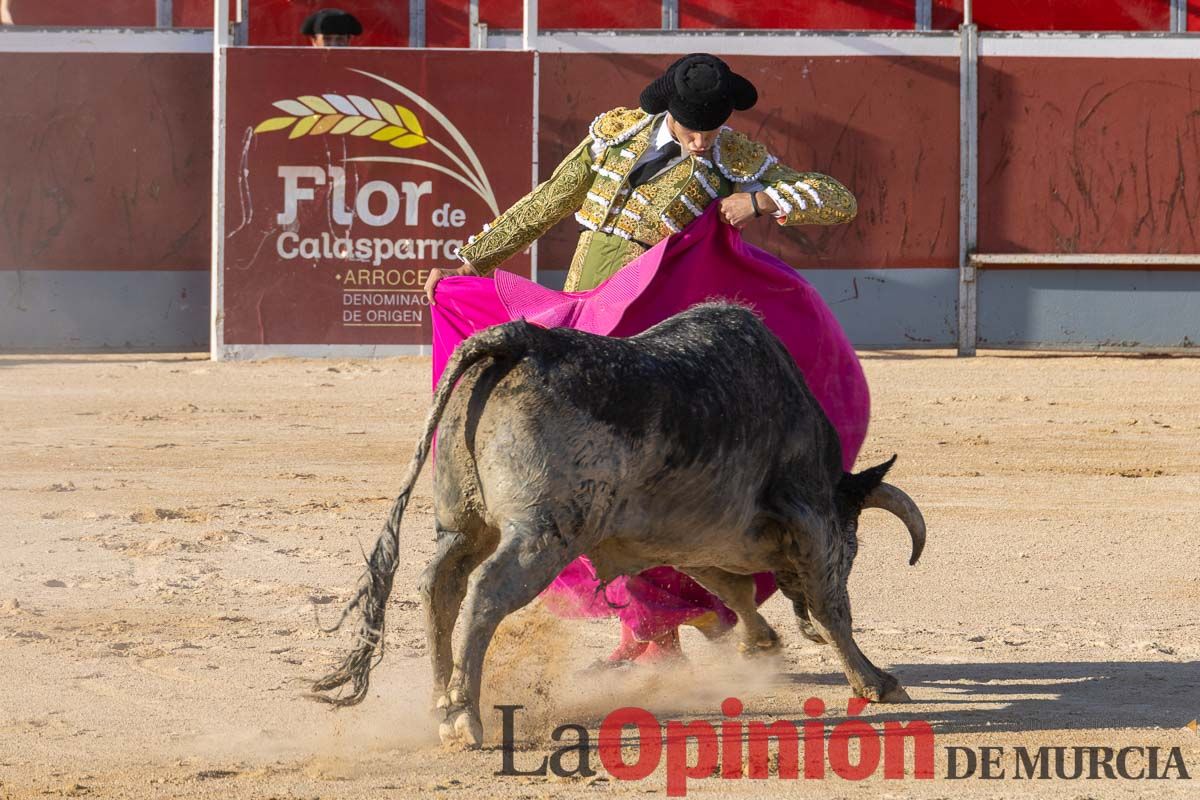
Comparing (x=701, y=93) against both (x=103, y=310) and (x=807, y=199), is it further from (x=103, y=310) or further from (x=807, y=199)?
(x=103, y=310)

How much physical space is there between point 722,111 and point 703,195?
209 millimetres

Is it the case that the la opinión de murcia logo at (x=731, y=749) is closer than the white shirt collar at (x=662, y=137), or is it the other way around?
the la opinión de murcia logo at (x=731, y=749)

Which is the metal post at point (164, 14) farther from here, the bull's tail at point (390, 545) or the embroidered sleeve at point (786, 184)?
the bull's tail at point (390, 545)

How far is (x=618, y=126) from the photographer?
343 cm

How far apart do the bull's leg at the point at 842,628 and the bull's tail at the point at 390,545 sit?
2.36ft

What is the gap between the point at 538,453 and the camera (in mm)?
2559

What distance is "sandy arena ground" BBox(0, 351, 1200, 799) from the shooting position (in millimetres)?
2707

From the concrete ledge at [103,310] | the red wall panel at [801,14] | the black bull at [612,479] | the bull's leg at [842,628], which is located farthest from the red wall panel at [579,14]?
the bull's leg at [842,628]

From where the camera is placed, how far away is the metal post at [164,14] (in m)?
9.23

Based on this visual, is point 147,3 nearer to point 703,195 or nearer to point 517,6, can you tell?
point 517,6

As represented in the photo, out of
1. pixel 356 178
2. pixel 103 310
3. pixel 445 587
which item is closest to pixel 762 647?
pixel 445 587

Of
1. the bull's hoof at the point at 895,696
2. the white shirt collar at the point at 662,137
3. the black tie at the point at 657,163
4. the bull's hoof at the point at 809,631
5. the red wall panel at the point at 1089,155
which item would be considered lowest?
the bull's hoof at the point at 895,696

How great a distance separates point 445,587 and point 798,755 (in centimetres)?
60

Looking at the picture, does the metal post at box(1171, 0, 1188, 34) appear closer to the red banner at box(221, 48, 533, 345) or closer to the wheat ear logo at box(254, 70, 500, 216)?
the red banner at box(221, 48, 533, 345)
